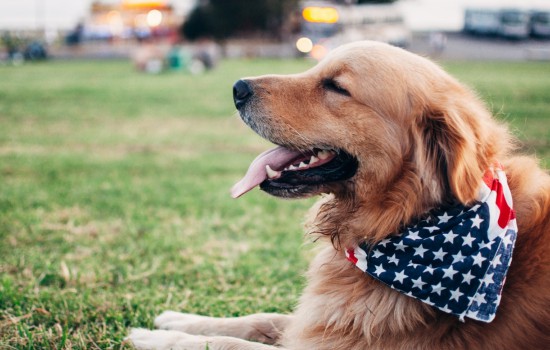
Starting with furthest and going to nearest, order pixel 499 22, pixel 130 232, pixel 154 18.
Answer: pixel 154 18, pixel 499 22, pixel 130 232

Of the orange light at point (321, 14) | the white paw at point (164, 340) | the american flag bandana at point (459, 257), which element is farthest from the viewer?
the orange light at point (321, 14)

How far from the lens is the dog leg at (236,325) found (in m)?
3.09

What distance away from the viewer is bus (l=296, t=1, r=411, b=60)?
40062mm

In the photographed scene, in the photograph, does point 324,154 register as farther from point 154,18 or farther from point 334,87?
point 154,18

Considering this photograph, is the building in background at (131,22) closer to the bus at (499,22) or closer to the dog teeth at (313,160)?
the bus at (499,22)

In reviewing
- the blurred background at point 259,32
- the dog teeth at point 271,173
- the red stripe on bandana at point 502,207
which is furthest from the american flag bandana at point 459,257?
the blurred background at point 259,32

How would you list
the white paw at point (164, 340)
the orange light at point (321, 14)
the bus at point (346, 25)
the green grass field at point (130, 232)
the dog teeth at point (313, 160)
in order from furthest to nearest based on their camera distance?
the orange light at point (321, 14), the bus at point (346, 25), the green grass field at point (130, 232), the dog teeth at point (313, 160), the white paw at point (164, 340)

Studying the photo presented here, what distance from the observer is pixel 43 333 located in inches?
113

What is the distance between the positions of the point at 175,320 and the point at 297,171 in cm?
117

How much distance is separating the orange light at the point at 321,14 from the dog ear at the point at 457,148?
42974 millimetres

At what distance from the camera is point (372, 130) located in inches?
110

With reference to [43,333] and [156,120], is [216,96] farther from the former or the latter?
[43,333]

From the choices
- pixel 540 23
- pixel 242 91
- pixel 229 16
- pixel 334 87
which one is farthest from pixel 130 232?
pixel 229 16

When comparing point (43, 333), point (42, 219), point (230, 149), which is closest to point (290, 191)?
point (43, 333)
